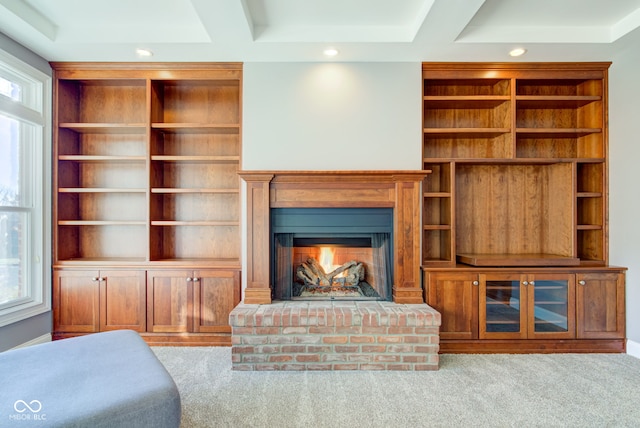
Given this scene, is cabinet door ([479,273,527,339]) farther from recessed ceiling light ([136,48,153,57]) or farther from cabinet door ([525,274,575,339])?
recessed ceiling light ([136,48,153,57])

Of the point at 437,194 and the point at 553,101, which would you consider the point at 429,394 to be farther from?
the point at 553,101

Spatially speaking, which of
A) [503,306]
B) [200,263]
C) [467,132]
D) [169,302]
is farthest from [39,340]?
[467,132]

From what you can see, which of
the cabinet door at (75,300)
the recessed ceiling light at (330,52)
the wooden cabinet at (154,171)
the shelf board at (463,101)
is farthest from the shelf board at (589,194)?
the cabinet door at (75,300)

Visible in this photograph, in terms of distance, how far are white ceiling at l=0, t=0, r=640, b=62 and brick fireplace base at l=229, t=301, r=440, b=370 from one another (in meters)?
2.19

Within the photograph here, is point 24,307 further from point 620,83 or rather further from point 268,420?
point 620,83

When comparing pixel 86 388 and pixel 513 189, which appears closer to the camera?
pixel 86 388

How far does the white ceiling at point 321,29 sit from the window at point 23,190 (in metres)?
0.34

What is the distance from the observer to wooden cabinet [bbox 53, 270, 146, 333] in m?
2.81

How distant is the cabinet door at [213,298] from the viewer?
9.23 feet

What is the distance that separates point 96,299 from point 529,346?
154 inches

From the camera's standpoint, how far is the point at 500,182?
309 centimetres

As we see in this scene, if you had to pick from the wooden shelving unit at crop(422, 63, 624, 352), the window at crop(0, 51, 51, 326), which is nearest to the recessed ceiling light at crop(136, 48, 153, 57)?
the window at crop(0, 51, 51, 326)

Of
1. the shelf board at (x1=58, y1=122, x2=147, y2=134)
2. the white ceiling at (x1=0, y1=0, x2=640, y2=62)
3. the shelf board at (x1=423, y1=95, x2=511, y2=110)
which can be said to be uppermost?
the white ceiling at (x1=0, y1=0, x2=640, y2=62)

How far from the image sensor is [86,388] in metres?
1.31
